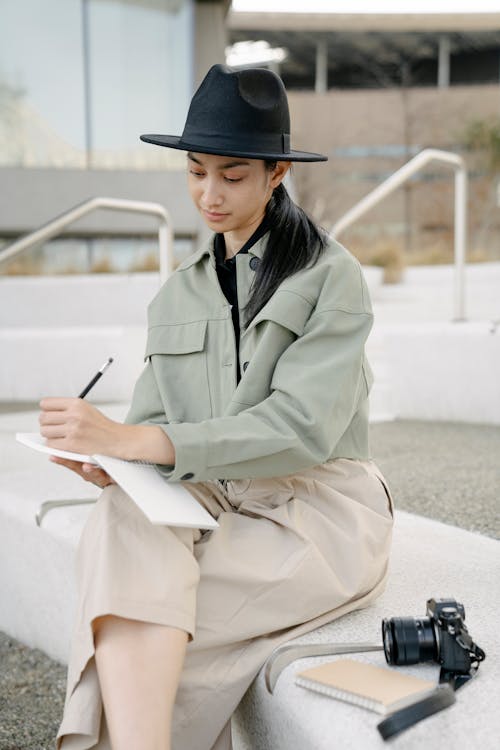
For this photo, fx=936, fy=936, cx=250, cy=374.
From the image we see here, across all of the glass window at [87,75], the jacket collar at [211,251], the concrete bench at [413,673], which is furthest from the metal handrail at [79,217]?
the glass window at [87,75]

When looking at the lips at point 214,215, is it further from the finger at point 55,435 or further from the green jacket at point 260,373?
the finger at point 55,435

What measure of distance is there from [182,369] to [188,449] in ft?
1.24

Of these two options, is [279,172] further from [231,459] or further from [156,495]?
[156,495]

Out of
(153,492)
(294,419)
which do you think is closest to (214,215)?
(294,419)

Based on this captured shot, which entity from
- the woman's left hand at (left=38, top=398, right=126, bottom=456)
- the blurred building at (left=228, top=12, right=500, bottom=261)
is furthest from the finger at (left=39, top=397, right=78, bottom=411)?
the blurred building at (left=228, top=12, right=500, bottom=261)

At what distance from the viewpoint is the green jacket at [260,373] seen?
1558 mm

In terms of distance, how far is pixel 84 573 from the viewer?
4.92 ft

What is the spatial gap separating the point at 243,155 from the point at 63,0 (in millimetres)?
11163

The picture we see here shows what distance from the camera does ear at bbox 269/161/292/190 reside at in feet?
5.92

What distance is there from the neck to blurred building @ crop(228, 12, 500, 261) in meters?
15.2

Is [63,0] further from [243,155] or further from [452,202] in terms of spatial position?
[243,155]

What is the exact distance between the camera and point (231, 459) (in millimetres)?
1554

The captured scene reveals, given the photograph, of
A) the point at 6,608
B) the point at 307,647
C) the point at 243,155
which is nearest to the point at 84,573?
the point at 307,647

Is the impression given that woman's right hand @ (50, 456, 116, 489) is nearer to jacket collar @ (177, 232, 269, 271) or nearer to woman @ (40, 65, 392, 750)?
woman @ (40, 65, 392, 750)
